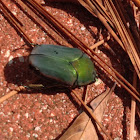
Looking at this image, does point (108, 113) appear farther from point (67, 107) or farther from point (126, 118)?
point (67, 107)

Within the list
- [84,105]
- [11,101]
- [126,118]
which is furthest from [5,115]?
[126,118]

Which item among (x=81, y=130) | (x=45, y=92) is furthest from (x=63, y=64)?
(x=81, y=130)

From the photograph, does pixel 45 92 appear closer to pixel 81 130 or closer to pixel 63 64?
pixel 63 64

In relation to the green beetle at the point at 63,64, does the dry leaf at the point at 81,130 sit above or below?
below

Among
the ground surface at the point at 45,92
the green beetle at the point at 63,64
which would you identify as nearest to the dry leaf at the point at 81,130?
the ground surface at the point at 45,92

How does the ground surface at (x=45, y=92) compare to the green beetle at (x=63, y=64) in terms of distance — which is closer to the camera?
the green beetle at (x=63, y=64)

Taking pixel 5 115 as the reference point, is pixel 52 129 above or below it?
below

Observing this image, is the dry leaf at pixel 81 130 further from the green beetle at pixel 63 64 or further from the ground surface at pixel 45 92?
the green beetle at pixel 63 64
